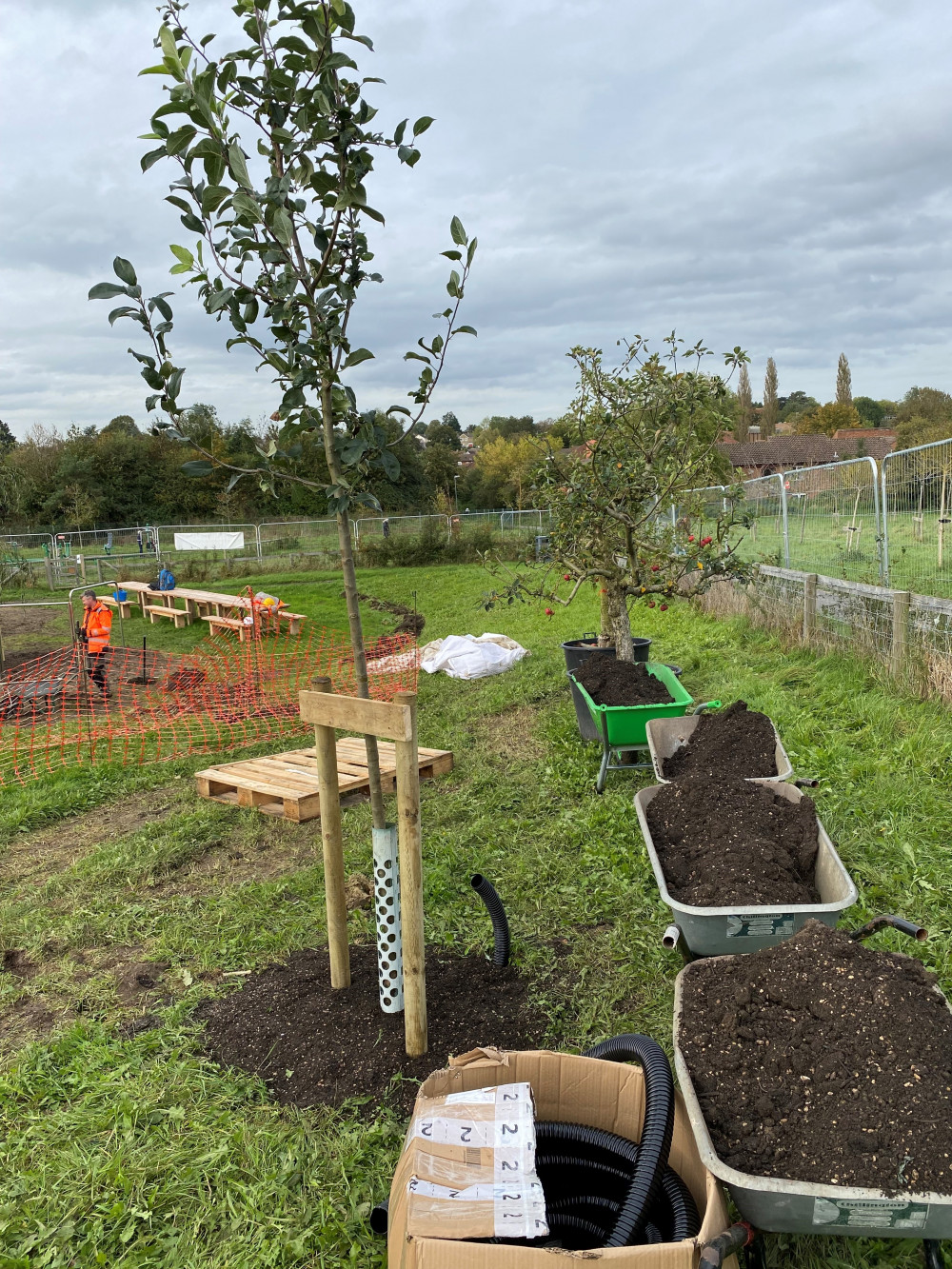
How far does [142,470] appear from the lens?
41500 millimetres

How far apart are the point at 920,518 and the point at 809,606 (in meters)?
1.24

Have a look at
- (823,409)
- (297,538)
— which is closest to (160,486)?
(297,538)

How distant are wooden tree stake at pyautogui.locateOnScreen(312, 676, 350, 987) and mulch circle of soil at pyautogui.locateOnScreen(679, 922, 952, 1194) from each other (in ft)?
4.13

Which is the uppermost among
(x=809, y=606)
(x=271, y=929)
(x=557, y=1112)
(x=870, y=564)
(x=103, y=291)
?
(x=103, y=291)

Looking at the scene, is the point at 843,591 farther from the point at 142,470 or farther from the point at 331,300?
the point at 142,470

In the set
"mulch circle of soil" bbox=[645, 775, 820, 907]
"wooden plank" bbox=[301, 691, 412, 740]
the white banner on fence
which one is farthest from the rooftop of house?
"wooden plank" bbox=[301, 691, 412, 740]

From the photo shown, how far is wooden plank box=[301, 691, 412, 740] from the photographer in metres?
2.42

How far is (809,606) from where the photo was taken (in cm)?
781

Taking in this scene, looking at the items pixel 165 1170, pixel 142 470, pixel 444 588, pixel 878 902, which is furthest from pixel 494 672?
pixel 142 470

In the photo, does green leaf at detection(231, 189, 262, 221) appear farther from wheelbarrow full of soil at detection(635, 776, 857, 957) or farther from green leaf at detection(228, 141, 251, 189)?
wheelbarrow full of soil at detection(635, 776, 857, 957)

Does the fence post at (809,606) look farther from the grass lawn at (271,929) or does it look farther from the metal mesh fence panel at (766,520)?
the metal mesh fence panel at (766,520)

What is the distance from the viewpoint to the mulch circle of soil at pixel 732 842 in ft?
9.38

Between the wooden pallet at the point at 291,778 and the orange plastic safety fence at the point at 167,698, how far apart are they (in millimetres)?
582

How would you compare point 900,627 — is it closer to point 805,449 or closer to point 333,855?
point 333,855
